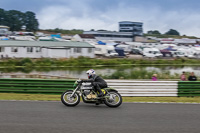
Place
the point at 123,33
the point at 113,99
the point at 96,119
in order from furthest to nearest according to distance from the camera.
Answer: the point at 123,33 < the point at 113,99 < the point at 96,119

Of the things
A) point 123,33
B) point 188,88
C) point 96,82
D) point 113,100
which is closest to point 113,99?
point 113,100

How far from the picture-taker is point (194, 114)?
10.2m

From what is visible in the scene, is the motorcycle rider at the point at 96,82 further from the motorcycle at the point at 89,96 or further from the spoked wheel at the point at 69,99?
the spoked wheel at the point at 69,99

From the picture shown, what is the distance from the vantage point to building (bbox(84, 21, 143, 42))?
115062 millimetres

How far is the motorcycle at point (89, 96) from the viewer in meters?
11.2

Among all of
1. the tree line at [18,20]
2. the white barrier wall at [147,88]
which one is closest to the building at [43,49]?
the white barrier wall at [147,88]

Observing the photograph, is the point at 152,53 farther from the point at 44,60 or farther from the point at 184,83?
the point at 184,83

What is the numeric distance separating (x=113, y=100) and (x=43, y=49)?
45819mm

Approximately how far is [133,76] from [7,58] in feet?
95.4

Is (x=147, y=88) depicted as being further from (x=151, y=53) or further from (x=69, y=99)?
(x=151, y=53)

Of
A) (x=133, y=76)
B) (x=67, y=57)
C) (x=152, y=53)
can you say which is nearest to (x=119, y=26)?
(x=152, y=53)

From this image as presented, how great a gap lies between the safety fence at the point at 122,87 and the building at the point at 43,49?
1503 inches

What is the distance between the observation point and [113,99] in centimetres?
1128

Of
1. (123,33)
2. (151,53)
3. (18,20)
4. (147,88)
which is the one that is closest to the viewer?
(147,88)
